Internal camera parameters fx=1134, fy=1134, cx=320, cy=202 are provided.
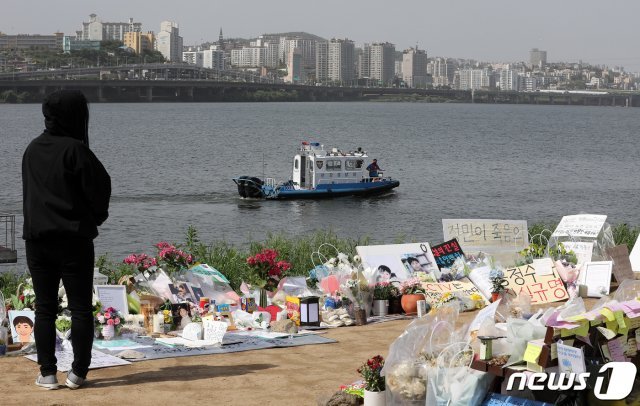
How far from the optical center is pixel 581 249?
43.7 ft

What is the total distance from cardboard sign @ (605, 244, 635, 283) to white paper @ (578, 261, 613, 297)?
0.39 m

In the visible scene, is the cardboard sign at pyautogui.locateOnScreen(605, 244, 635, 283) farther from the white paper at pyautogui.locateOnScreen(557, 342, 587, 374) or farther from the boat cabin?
the boat cabin

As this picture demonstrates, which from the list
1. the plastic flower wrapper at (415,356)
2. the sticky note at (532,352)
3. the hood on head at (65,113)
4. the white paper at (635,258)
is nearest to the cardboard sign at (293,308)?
the plastic flower wrapper at (415,356)

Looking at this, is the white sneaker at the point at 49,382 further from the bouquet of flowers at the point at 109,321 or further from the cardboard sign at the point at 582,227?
the cardboard sign at the point at 582,227

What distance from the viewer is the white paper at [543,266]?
12.2 meters

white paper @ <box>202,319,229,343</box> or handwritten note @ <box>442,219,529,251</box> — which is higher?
handwritten note @ <box>442,219,529,251</box>

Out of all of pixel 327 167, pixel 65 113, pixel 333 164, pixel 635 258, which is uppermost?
pixel 65 113

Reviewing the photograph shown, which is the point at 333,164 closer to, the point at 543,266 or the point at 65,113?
the point at 543,266

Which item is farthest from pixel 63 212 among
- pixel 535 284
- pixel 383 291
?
pixel 535 284

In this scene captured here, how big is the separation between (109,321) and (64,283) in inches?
80.4

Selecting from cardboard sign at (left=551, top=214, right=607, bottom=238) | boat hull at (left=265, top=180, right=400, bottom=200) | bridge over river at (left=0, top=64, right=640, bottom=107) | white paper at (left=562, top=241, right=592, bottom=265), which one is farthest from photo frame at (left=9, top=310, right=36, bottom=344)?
bridge over river at (left=0, top=64, right=640, bottom=107)

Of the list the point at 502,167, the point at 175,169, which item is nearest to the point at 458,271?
the point at 175,169

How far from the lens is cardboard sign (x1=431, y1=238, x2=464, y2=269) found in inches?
504

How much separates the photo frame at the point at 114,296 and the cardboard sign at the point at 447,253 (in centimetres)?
401
